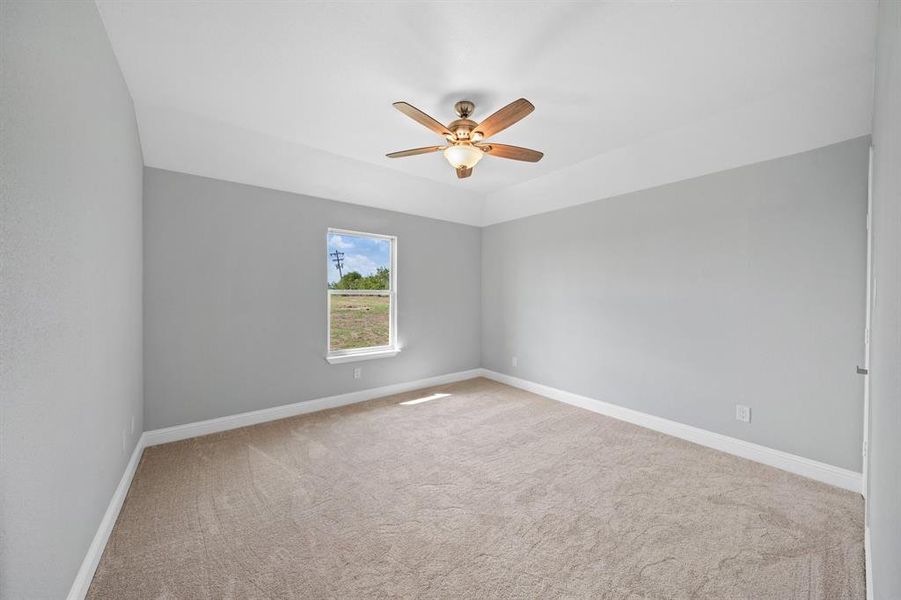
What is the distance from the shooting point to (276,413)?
362 cm

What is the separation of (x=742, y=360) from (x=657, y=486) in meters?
1.32

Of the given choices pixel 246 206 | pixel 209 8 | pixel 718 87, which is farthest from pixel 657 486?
pixel 246 206

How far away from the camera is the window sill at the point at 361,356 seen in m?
4.00

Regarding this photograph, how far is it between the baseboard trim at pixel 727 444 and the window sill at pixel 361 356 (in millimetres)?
2011

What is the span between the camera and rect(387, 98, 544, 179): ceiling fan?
2246 mm

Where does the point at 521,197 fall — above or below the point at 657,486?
above

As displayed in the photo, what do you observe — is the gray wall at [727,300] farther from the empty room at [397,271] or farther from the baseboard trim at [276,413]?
the baseboard trim at [276,413]

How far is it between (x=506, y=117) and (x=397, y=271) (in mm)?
2617

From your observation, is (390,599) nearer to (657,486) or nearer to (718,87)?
(657,486)

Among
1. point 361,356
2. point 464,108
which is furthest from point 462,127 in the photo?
point 361,356

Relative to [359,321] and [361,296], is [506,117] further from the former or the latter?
[359,321]

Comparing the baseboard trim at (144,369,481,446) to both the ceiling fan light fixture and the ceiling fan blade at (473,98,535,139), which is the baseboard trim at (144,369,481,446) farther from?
the ceiling fan blade at (473,98,535,139)

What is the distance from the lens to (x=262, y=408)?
356 centimetres

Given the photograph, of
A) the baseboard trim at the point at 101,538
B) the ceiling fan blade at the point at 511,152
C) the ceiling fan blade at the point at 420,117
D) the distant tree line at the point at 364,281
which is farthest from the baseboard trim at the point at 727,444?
the baseboard trim at the point at 101,538
